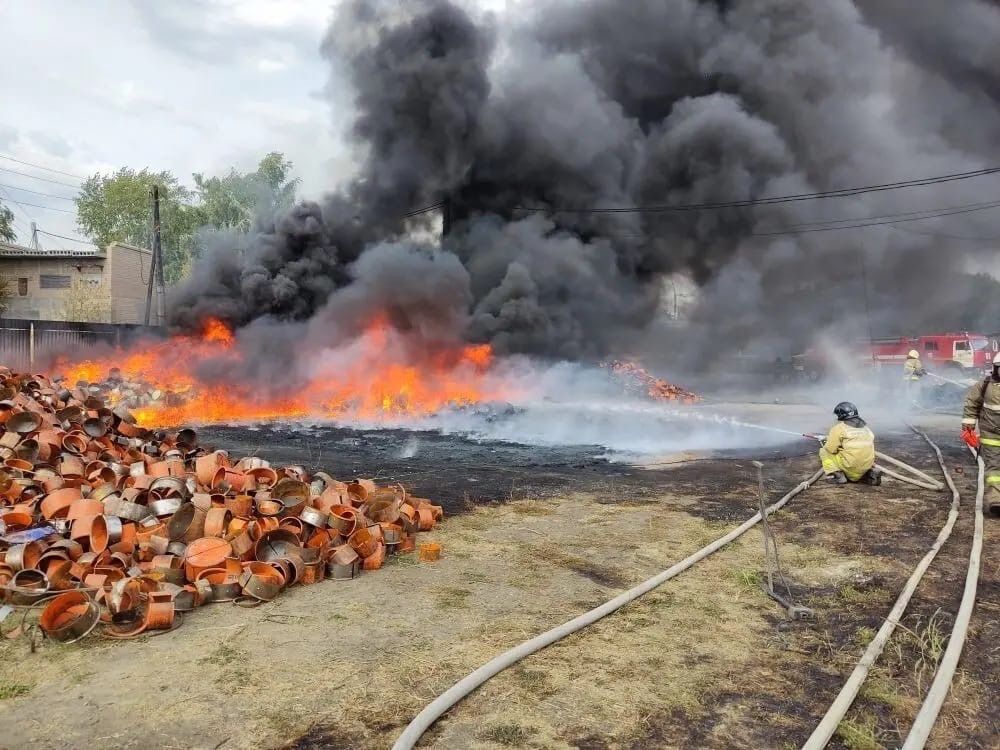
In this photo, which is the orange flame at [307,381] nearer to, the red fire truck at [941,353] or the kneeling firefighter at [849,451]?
the kneeling firefighter at [849,451]

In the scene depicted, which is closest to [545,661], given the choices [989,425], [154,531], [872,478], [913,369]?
[154,531]

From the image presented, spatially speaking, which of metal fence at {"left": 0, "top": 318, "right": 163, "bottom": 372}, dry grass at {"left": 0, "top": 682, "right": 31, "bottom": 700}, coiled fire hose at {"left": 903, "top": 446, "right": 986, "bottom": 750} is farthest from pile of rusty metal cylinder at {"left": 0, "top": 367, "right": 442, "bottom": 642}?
metal fence at {"left": 0, "top": 318, "right": 163, "bottom": 372}

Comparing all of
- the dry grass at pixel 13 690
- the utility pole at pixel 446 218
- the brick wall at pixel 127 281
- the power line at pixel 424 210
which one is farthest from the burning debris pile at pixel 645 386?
the brick wall at pixel 127 281

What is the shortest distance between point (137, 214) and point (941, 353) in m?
45.3

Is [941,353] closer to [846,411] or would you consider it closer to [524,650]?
[846,411]

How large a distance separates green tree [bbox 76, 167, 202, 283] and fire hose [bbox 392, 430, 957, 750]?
41475 mm

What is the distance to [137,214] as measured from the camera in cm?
4281

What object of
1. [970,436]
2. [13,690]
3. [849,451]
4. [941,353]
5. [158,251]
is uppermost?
[158,251]

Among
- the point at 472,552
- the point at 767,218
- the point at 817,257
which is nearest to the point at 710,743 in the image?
the point at 472,552

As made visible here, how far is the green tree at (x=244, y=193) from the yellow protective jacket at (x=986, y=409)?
39.5m

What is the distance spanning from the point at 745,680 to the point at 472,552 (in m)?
2.63

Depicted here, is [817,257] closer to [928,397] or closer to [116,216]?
[928,397]

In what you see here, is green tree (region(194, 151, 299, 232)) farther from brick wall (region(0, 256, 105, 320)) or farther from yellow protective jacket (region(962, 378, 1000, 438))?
yellow protective jacket (region(962, 378, 1000, 438))

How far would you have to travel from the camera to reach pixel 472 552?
5465 mm
